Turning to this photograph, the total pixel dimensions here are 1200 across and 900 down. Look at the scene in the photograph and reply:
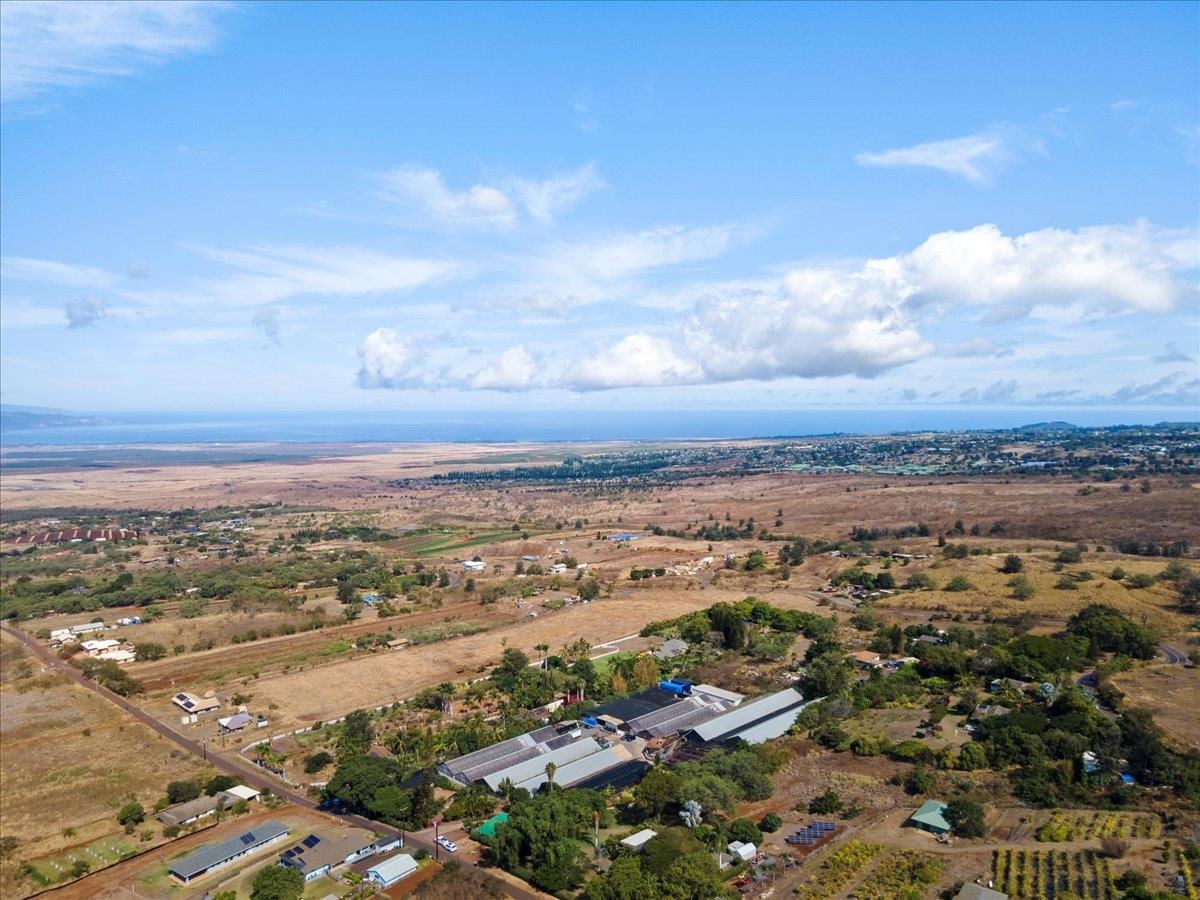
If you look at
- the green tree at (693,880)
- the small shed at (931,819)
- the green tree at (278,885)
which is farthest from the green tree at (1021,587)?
the green tree at (278,885)

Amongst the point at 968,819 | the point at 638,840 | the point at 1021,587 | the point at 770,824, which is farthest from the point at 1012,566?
the point at 638,840

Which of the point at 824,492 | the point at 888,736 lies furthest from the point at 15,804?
the point at 824,492

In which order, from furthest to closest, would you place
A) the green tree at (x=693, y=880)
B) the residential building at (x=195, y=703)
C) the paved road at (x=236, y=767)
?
the residential building at (x=195, y=703) → the paved road at (x=236, y=767) → the green tree at (x=693, y=880)

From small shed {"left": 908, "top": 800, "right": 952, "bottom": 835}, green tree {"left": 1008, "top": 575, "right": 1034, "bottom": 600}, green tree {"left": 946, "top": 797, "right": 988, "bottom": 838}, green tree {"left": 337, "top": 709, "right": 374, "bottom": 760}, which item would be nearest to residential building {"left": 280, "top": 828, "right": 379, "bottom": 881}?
green tree {"left": 337, "top": 709, "right": 374, "bottom": 760}

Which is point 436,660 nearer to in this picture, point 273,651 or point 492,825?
point 273,651

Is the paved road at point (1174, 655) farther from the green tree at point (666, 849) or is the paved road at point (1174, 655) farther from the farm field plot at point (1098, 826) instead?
the green tree at point (666, 849)
